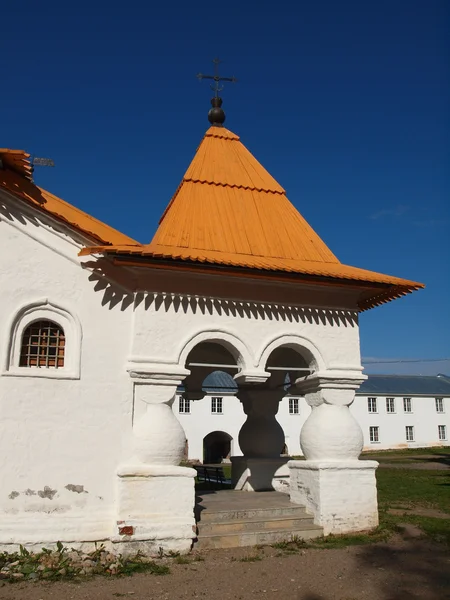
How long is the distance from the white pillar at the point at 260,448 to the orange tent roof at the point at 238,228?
2.92 metres

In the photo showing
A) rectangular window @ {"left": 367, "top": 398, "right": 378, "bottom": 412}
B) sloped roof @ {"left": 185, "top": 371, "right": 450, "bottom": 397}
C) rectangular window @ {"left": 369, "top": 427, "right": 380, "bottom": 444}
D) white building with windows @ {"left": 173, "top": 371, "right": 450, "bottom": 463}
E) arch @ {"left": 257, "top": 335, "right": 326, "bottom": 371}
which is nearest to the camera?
arch @ {"left": 257, "top": 335, "right": 326, "bottom": 371}

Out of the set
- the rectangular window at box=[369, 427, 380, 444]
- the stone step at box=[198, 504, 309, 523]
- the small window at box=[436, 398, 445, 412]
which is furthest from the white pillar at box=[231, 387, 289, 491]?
the small window at box=[436, 398, 445, 412]

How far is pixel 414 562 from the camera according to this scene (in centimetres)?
658

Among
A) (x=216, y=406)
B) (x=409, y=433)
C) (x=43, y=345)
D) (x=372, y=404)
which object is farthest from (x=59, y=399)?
(x=409, y=433)

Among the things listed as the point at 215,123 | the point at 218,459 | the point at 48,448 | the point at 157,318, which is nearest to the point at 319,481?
the point at 157,318

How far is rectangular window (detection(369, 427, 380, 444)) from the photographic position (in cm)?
3606

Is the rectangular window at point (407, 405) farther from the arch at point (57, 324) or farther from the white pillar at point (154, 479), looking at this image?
the arch at point (57, 324)

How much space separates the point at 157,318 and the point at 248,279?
145 cm

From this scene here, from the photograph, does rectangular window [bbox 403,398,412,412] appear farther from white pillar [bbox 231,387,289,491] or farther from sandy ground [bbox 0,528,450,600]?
sandy ground [bbox 0,528,450,600]

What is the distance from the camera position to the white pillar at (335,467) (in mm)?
7793

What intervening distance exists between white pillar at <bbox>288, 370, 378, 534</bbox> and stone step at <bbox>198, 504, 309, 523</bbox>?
234mm

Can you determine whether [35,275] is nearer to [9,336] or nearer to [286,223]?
[9,336]

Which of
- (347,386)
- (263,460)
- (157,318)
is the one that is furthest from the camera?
(263,460)

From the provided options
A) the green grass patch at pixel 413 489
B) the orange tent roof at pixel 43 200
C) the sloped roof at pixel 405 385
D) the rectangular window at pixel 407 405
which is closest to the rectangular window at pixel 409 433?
the rectangular window at pixel 407 405
